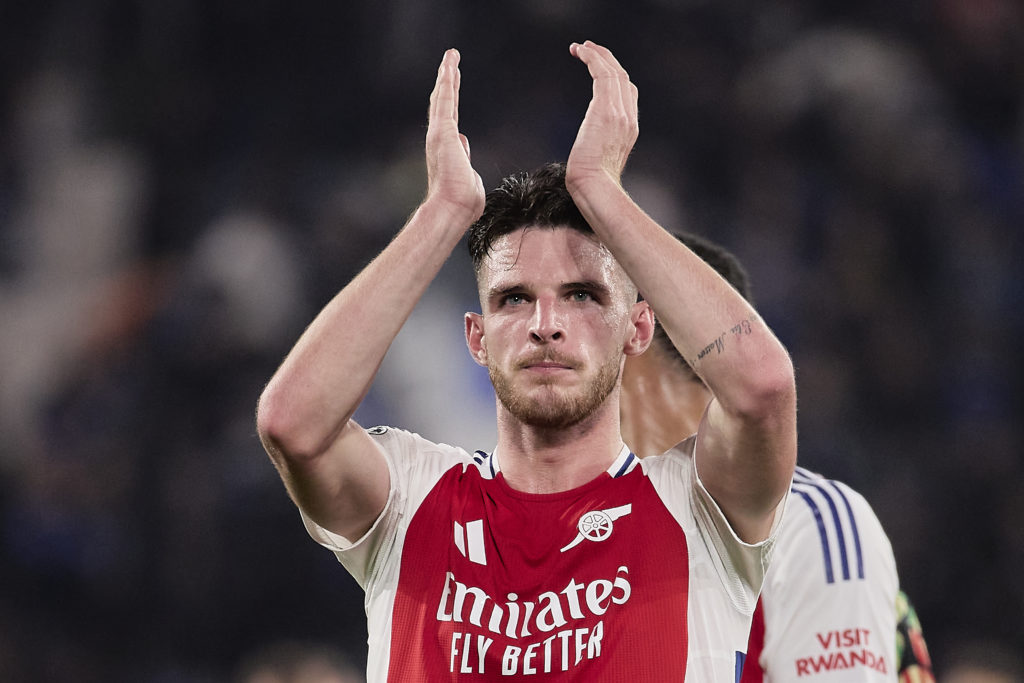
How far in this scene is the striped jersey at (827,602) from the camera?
2.92 m

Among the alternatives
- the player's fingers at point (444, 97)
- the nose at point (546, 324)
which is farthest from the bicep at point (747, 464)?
the player's fingers at point (444, 97)

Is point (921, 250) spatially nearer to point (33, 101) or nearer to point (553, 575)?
point (553, 575)

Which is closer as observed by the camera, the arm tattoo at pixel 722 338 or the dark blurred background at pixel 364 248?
the arm tattoo at pixel 722 338

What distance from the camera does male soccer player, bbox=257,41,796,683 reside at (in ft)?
7.63

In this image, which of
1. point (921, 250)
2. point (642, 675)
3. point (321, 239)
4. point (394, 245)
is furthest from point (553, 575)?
point (921, 250)

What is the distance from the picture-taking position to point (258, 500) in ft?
19.5

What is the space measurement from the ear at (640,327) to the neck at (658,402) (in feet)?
3.36

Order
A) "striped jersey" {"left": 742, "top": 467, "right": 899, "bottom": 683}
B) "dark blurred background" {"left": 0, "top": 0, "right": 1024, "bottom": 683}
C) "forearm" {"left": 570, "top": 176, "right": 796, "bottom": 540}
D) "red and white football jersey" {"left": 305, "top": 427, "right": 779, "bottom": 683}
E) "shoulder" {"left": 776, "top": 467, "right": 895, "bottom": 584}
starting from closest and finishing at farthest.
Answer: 1. "forearm" {"left": 570, "top": 176, "right": 796, "bottom": 540}
2. "red and white football jersey" {"left": 305, "top": 427, "right": 779, "bottom": 683}
3. "striped jersey" {"left": 742, "top": 467, "right": 899, "bottom": 683}
4. "shoulder" {"left": 776, "top": 467, "right": 895, "bottom": 584}
5. "dark blurred background" {"left": 0, "top": 0, "right": 1024, "bottom": 683}

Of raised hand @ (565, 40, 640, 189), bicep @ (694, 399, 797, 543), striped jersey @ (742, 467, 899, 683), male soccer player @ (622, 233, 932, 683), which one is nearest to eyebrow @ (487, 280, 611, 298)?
raised hand @ (565, 40, 640, 189)

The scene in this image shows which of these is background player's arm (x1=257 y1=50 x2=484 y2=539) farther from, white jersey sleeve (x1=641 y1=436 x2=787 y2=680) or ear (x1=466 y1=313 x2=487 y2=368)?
white jersey sleeve (x1=641 y1=436 x2=787 y2=680)

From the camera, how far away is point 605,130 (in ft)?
8.39

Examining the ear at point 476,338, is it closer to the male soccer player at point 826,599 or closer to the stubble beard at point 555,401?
the stubble beard at point 555,401

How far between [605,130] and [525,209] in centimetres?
31

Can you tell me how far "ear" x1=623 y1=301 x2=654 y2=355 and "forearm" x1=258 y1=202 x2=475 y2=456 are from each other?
0.57m
